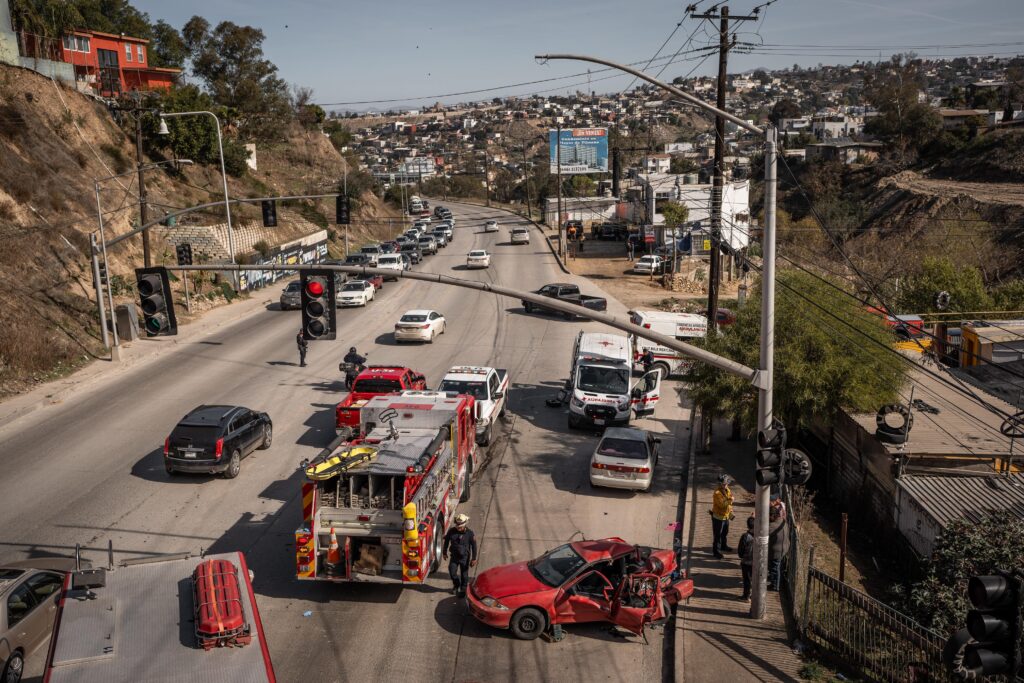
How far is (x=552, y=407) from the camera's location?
2711 cm

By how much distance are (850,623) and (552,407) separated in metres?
15.6

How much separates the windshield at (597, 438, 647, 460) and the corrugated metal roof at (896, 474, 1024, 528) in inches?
215

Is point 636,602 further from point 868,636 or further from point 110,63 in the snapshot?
point 110,63

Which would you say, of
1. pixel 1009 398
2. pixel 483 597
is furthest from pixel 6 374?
pixel 1009 398

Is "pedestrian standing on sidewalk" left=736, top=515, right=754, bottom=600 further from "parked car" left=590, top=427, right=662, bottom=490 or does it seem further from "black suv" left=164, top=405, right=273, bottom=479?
"black suv" left=164, top=405, right=273, bottom=479

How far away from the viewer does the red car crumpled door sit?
13.0 metres

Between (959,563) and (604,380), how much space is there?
1341 cm

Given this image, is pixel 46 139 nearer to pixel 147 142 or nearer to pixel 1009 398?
pixel 147 142

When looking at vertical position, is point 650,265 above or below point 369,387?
below

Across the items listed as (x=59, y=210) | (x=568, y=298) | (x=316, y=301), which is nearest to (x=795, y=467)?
(x=316, y=301)

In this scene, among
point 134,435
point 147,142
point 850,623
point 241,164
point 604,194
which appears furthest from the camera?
point 604,194

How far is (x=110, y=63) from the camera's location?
65.9 meters

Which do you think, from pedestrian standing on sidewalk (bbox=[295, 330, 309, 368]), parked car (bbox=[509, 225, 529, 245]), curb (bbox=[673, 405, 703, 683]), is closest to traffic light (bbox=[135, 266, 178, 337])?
curb (bbox=[673, 405, 703, 683])

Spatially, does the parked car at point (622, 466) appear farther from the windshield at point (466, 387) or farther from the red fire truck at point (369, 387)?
the red fire truck at point (369, 387)
